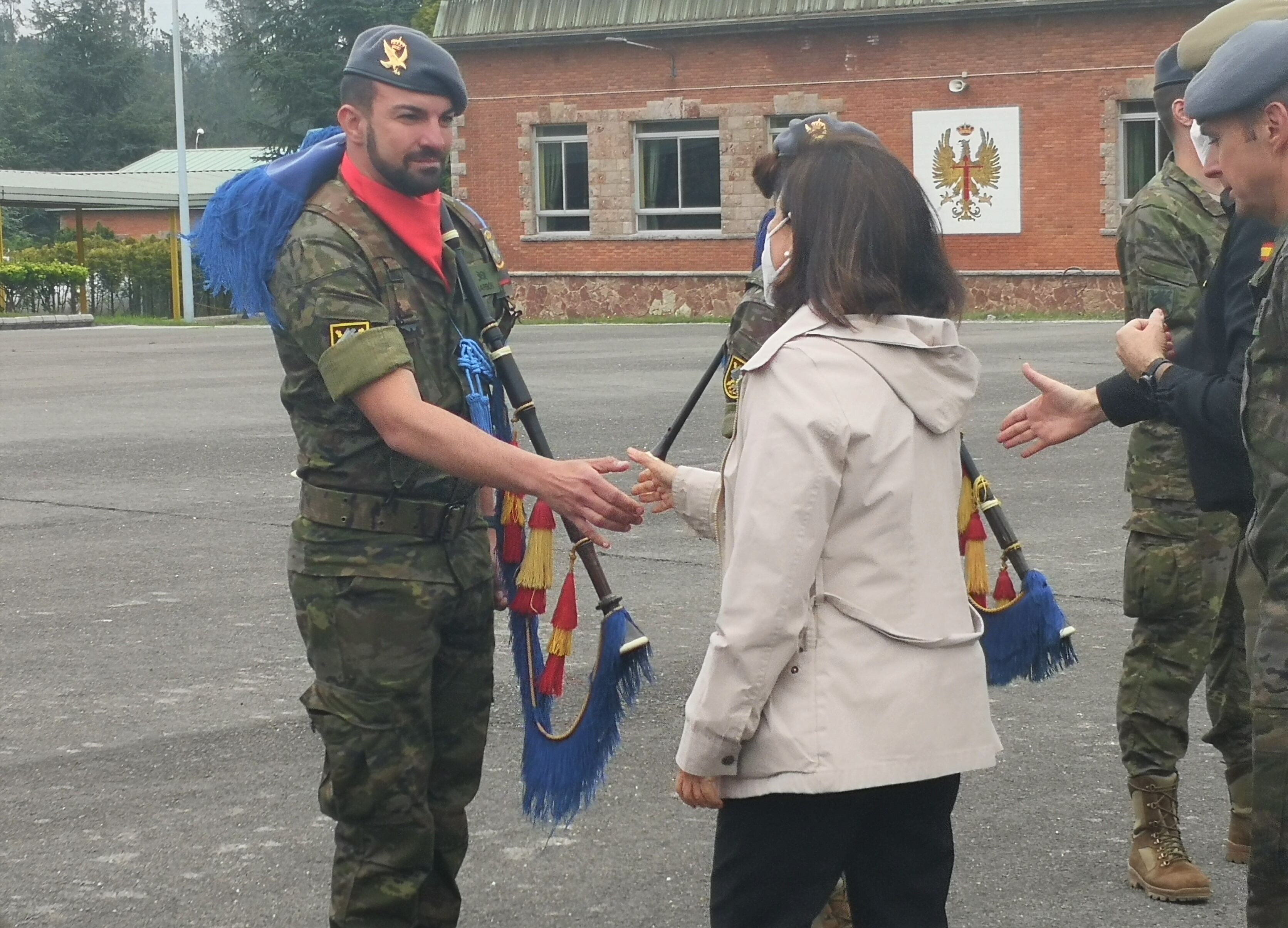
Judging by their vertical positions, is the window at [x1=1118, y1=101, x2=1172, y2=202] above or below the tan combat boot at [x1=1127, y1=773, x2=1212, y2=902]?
above

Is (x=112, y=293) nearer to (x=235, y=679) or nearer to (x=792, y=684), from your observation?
(x=235, y=679)

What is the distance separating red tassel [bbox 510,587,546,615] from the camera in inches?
159

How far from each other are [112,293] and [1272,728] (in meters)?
44.0

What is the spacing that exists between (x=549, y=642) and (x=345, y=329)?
88 cm

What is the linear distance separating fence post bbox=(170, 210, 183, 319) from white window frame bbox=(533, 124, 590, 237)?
8739 mm

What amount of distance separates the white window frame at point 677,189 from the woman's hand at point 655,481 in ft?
109

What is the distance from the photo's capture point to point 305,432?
374 centimetres

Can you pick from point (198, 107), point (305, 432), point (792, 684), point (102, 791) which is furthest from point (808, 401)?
point (198, 107)

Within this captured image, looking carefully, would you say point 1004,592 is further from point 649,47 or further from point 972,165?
point 649,47

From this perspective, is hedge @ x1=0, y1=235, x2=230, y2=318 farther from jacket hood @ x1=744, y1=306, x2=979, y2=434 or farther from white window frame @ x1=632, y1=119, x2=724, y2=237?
jacket hood @ x1=744, y1=306, x2=979, y2=434

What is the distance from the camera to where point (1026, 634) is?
4.95 metres

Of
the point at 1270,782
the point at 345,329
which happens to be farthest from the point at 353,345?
the point at 1270,782

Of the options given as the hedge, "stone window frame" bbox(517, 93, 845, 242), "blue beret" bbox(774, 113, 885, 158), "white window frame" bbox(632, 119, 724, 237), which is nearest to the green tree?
the hedge

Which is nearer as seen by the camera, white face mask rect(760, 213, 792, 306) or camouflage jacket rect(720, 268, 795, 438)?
white face mask rect(760, 213, 792, 306)
